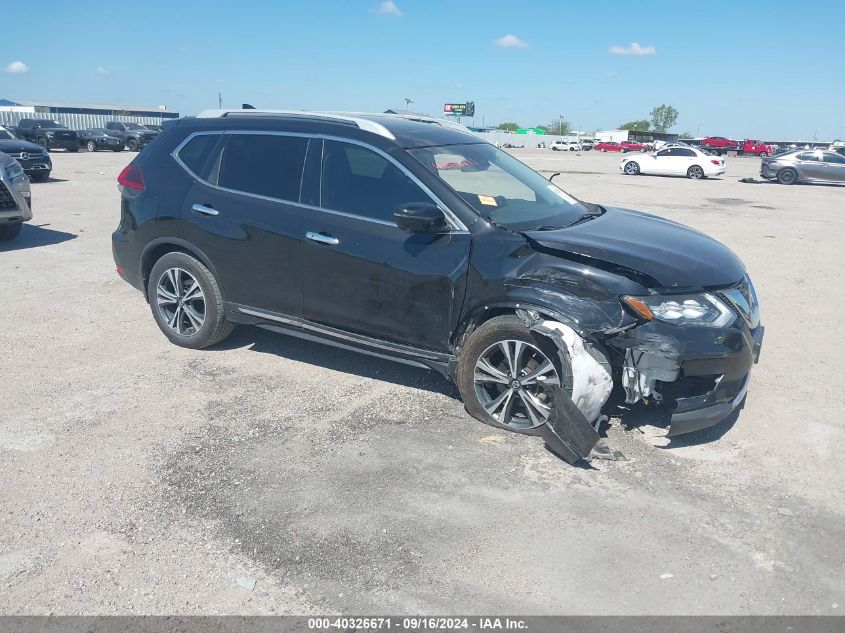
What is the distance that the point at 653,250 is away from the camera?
4383 mm

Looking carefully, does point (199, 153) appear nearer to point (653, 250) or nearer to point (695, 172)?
point (653, 250)

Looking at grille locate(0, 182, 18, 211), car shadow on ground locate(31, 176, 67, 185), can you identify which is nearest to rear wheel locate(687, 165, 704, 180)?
car shadow on ground locate(31, 176, 67, 185)

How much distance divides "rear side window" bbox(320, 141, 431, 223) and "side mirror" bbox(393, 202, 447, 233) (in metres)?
0.19

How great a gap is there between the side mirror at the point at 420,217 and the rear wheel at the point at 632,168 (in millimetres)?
28743

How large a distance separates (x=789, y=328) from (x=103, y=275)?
765cm

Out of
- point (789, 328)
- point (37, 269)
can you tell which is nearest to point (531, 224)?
point (789, 328)

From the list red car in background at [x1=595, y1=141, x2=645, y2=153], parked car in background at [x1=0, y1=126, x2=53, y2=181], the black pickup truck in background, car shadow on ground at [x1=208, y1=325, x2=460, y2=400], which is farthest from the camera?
red car in background at [x1=595, y1=141, x2=645, y2=153]

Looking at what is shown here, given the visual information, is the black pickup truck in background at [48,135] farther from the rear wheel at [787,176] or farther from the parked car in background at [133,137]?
the rear wheel at [787,176]

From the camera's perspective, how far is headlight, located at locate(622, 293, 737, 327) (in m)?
4.06

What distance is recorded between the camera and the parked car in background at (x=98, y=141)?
37031mm

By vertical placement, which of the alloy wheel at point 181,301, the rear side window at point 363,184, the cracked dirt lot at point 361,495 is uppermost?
the rear side window at point 363,184

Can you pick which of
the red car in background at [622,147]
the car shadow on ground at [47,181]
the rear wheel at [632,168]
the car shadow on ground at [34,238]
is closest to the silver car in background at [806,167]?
the rear wheel at [632,168]

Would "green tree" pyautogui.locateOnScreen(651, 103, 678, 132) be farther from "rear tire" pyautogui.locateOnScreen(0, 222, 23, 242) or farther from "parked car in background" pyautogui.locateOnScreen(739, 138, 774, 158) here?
"rear tire" pyautogui.locateOnScreen(0, 222, 23, 242)

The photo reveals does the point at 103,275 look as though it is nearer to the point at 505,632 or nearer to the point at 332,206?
the point at 332,206
